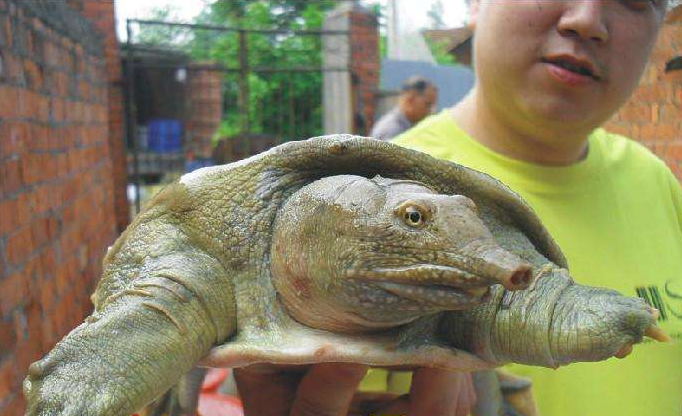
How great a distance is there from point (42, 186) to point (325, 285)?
5.22ft

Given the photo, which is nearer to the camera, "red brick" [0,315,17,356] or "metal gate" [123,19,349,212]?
"red brick" [0,315,17,356]

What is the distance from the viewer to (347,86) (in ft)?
20.8

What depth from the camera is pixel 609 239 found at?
1.23 meters

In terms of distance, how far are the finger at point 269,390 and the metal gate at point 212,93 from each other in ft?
14.4

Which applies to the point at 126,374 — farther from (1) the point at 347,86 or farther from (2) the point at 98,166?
(1) the point at 347,86

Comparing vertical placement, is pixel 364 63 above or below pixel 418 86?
above

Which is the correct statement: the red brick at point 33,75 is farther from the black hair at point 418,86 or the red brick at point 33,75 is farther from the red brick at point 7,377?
the black hair at point 418,86

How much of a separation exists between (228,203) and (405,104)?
3.40 metres

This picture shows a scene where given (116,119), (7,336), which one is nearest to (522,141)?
(7,336)

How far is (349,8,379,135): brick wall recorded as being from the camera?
6.28m

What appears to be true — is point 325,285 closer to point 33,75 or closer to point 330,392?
point 330,392

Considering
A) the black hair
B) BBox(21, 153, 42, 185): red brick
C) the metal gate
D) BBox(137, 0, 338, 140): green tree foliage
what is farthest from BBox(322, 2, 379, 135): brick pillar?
BBox(21, 153, 42, 185): red brick

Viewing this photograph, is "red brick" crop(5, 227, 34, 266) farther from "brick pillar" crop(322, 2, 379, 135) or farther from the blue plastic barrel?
the blue plastic barrel

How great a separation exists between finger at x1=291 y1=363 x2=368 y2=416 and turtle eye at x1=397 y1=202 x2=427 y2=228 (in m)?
0.21
